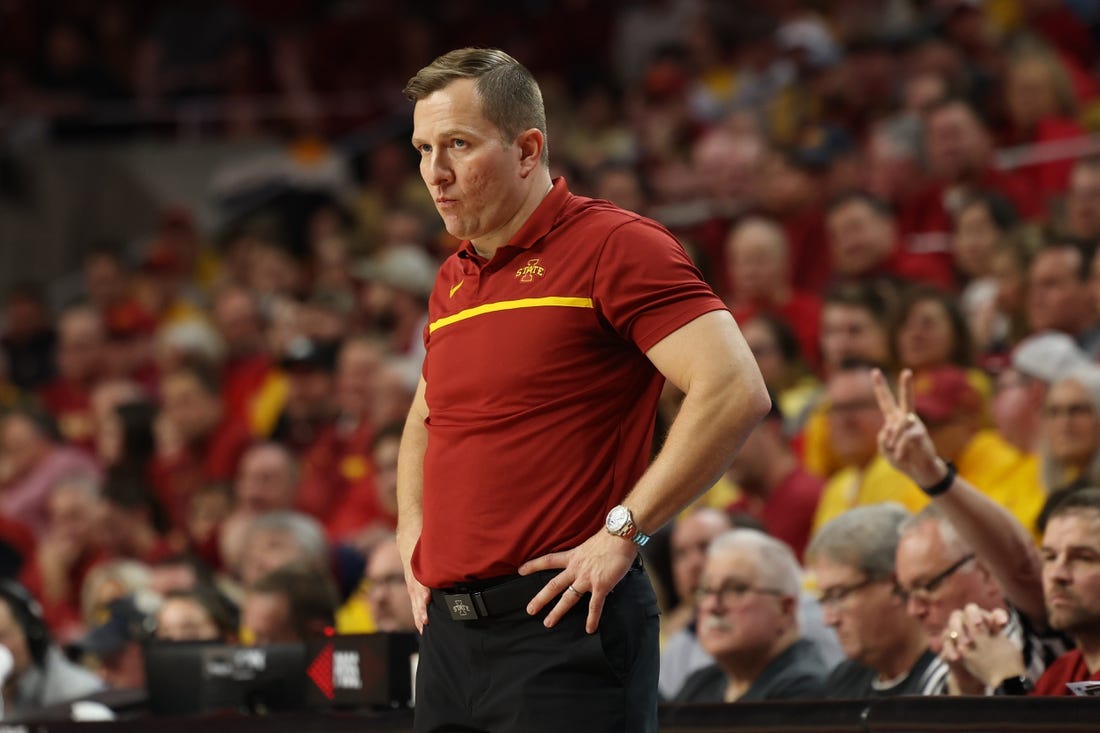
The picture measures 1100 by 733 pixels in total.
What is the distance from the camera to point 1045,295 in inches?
240

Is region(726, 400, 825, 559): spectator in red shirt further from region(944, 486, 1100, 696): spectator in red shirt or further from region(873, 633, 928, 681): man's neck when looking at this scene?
region(944, 486, 1100, 696): spectator in red shirt

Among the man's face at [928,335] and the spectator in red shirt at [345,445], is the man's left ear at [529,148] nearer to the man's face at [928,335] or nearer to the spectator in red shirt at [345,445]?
the man's face at [928,335]

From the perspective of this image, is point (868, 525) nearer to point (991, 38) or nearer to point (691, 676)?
point (691, 676)

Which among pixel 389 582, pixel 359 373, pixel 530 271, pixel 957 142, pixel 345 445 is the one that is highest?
pixel 957 142

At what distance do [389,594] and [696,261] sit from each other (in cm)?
276

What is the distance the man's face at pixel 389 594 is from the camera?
531cm

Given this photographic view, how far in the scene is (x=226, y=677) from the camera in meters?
4.68

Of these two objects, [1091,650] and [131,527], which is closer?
Result: [1091,650]

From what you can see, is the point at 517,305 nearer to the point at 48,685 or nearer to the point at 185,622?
the point at 185,622

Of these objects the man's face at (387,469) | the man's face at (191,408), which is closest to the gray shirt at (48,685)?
the man's face at (387,469)

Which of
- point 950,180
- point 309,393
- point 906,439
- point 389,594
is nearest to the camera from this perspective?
point 906,439

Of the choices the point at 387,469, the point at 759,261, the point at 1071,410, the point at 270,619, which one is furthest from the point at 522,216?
→ the point at 759,261

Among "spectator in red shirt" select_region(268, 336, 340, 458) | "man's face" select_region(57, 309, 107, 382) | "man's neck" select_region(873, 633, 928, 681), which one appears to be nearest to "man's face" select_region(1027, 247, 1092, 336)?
"man's neck" select_region(873, 633, 928, 681)

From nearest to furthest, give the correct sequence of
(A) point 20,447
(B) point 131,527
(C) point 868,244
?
(C) point 868,244 → (B) point 131,527 → (A) point 20,447
